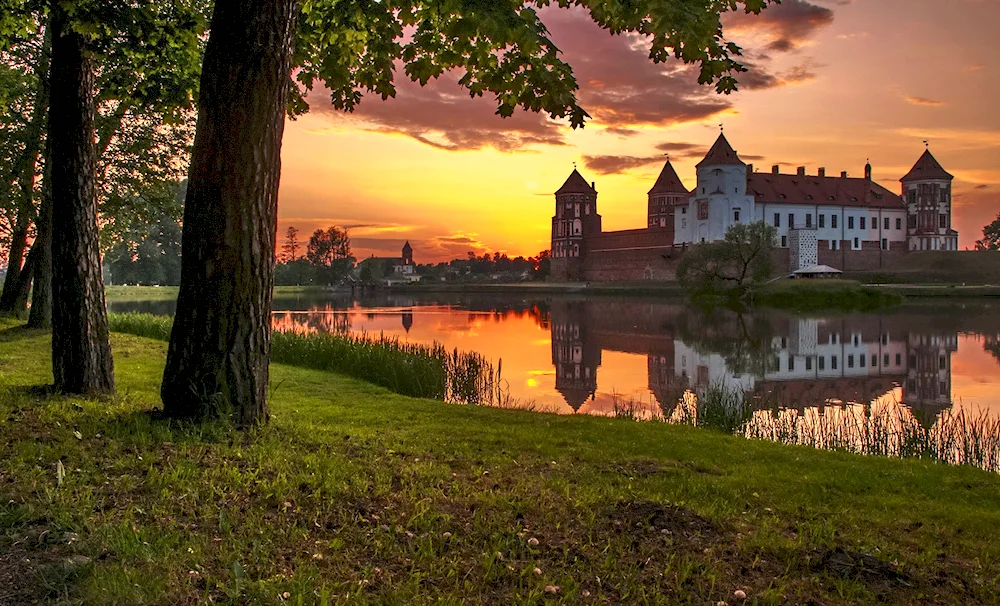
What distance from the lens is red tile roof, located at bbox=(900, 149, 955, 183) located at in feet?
258

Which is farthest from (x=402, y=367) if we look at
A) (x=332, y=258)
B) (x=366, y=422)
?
(x=332, y=258)

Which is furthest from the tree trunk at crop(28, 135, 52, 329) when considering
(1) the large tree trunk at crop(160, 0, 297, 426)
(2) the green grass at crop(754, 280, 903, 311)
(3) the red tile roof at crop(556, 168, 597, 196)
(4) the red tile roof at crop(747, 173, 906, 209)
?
(3) the red tile roof at crop(556, 168, 597, 196)

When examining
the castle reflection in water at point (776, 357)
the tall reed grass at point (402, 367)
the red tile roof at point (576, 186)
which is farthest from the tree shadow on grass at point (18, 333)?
the red tile roof at point (576, 186)

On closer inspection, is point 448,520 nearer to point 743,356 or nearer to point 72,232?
point 72,232

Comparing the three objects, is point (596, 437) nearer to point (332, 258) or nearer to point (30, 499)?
point (30, 499)

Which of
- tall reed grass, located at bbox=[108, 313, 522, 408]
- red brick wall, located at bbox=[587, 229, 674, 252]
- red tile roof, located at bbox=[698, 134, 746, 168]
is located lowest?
tall reed grass, located at bbox=[108, 313, 522, 408]

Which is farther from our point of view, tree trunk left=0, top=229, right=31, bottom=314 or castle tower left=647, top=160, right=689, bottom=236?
castle tower left=647, top=160, right=689, bottom=236

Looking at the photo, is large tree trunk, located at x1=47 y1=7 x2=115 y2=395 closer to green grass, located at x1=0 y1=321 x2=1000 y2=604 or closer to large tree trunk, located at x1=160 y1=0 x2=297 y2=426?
green grass, located at x1=0 y1=321 x2=1000 y2=604

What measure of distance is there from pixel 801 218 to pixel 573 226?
2728 centimetres

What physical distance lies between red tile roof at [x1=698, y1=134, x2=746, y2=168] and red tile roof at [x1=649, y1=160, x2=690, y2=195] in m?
16.8

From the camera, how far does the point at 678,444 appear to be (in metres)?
6.67

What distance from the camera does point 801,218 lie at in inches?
3000

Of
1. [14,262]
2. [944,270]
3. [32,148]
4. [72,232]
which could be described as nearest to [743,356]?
[72,232]

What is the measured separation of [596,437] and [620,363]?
1257 centimetres
